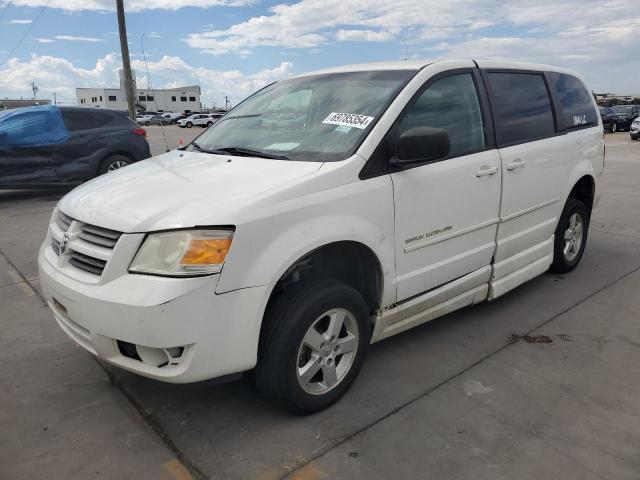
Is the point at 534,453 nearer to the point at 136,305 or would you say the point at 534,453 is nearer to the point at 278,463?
the point at 278,463

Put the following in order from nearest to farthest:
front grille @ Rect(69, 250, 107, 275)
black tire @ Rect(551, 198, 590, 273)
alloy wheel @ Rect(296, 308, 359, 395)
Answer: front grille @ Rect(69, 250, 107, 275), alloy wheel @ Rect(296, 308, 359, 395), black tire @ Rect(551, 198, 590, 273)

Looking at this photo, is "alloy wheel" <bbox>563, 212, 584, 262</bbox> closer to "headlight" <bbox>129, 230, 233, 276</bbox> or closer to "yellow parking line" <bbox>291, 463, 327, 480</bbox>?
"yellow parking line" <bbox>291, 463, 327, 480</bbox>

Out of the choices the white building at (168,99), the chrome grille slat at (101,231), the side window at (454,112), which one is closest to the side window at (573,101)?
the side window at (454,112)

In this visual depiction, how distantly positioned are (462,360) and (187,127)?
48743mm

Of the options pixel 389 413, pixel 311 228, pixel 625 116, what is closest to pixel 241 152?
pixel 311 228

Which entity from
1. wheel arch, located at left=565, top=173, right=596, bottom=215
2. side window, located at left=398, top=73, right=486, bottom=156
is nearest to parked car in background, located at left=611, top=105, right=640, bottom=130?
wheel arch, located at left=565, top=173, right=596, bottom=215

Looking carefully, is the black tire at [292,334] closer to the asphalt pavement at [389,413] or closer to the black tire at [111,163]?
the asphalt pavement at [389,413]

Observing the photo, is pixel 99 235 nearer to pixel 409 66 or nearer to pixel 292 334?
pixel 292 334

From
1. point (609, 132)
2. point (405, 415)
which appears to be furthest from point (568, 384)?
point (609, 132)

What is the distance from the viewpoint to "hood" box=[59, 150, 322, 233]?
94.3 inches

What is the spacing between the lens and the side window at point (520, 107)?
3.74 meters

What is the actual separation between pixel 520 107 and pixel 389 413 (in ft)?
8.11

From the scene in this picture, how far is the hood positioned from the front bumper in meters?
0.28

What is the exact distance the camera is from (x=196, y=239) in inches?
91.4
